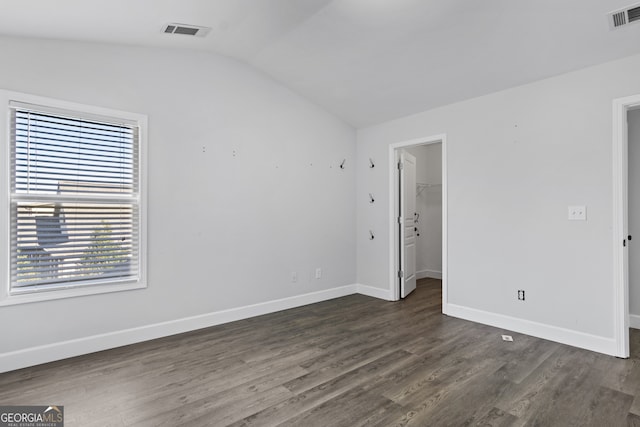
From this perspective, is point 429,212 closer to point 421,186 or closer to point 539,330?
point 421,186

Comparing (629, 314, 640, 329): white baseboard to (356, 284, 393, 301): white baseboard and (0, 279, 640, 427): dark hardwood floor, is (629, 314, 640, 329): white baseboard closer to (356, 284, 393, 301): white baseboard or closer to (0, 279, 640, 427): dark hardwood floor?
(0, 279, 640, 427): dark hardwood floor

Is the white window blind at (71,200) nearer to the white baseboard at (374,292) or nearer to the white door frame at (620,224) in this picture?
the white baseboard at (374,292)

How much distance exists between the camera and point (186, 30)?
3.09 meters

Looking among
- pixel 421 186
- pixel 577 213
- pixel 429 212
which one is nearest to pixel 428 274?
pixel 429 212

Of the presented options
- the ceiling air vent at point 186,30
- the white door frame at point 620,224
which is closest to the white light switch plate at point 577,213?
the white door frame at point 620,224

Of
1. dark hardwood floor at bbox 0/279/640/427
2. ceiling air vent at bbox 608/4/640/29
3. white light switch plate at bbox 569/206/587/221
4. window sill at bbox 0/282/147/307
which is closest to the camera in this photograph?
dark hardwood floor at bbox 0/279/640/427

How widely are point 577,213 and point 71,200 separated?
15.3ft

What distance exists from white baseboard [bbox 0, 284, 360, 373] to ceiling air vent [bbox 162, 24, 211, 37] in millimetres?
2806

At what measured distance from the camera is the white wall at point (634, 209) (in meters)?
3.76

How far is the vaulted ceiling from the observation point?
2604mm

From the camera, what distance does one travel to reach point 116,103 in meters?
3.21

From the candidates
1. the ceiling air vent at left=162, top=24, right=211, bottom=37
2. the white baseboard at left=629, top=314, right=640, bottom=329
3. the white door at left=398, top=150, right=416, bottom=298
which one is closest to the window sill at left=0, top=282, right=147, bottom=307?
the ceiling air vent at left=162, top=24, right=211, bottom=37

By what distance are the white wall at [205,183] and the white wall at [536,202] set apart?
1.74 m

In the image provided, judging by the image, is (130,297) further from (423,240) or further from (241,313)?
(423,240)
